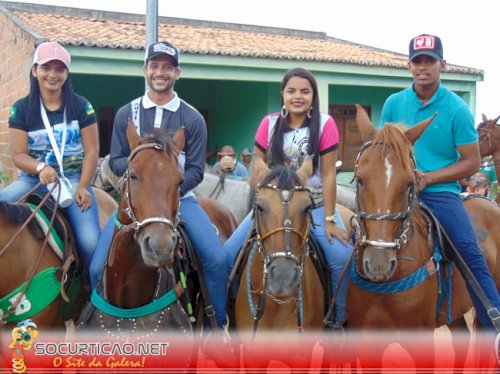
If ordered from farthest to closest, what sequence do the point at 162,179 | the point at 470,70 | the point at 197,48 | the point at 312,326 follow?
the point at 470,70, the point at 197,48, the point at 312,326, the point at 162,179

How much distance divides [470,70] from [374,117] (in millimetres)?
3114

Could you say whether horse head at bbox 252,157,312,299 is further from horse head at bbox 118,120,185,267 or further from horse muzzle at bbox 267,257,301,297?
horse head at bbox 118,120,185,267

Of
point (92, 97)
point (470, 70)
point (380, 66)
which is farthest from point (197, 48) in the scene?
point (470, 70)

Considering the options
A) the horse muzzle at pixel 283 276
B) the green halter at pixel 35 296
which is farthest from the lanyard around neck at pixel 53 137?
the horse muzzle at pixel 283 276

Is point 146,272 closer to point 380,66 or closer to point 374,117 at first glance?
point 380,66

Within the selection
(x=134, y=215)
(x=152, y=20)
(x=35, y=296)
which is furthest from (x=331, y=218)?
(x=152, y=20)

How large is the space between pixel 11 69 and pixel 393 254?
39.0 feet

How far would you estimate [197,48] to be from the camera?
12.4 meters

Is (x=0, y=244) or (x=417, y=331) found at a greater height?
(x=0, y=244)

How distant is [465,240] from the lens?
4121 mm

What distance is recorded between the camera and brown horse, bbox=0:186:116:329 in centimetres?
365

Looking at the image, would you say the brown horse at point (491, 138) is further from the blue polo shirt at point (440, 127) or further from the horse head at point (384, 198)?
the horse head at point (384, 198)

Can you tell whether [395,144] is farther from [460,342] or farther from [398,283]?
[460,342]

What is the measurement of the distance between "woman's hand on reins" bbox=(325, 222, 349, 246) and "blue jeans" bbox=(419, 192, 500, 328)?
33.1 inches
